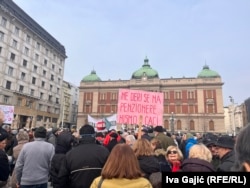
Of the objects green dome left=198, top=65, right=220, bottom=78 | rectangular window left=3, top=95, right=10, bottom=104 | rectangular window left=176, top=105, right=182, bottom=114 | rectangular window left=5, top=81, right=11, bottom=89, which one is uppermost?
green dome left=198, top=65, right=220, bottom=78

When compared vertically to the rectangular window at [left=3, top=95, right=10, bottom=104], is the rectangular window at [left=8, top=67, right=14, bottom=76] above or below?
above

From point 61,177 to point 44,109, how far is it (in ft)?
141

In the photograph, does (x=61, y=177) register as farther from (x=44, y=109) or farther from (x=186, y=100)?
(x=186, y=100)

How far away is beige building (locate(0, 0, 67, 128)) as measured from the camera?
109 feet

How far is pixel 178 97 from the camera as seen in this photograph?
56500 mm

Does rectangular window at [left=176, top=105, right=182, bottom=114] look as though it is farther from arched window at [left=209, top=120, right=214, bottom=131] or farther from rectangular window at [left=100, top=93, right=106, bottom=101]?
rectangular window at [left=100, top=93, right=106, bottom=101]

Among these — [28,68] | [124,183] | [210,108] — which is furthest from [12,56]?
[210,108]

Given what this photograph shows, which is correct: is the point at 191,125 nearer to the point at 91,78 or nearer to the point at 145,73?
the point at 145,73

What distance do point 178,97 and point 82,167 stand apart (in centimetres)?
5546

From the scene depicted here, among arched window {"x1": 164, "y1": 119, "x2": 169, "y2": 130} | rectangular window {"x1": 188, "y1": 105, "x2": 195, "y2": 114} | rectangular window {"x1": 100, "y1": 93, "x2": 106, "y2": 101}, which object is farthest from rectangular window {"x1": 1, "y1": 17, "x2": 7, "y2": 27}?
rectangular window {"x1": 188, "y1": 105, "x2": 195, "y2": 114}

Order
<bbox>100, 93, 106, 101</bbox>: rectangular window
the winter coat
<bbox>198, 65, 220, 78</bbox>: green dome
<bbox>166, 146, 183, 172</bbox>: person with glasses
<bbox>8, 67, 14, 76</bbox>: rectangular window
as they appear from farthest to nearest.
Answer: <bbox>100, 93, 106, 101</bbox>: rectangular window, <bbox>198, 65, 220, 78</bbox>: green dome, <bbox>8, 67, 14, 76</bbox>: rectangular window, <bbox>166, 146, 183, 172</bbox>: person with glasses, the winter coat

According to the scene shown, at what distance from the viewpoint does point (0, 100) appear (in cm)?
3161

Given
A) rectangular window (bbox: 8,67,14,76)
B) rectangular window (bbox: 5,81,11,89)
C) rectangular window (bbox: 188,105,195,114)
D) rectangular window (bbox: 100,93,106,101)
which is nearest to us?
rectangular window (bbox: 5,81,11,89)

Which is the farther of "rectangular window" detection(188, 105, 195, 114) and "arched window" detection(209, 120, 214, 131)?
"rectangular window" detection(188, 105, 195, 114)
